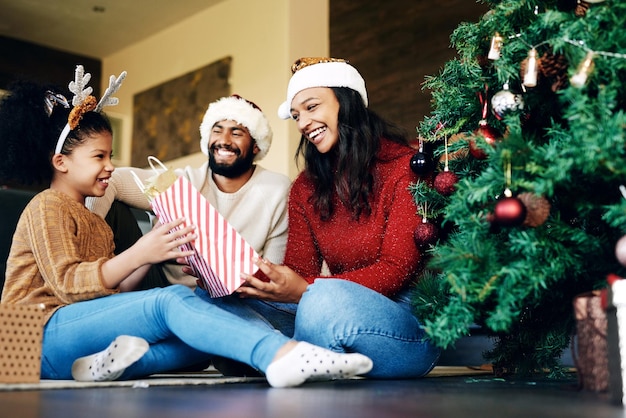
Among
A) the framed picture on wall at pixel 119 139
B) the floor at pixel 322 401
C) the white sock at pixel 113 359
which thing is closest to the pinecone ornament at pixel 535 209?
the floor at pixel 322 401

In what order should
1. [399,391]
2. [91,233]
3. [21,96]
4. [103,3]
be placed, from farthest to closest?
[103,3]
[21,96]
[91,233]
[399,391]

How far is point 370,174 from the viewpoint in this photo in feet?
6.53

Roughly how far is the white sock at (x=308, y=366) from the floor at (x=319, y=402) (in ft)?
0.08

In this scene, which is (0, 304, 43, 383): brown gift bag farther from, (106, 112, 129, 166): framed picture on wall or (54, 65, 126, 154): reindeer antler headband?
(106, 112, 129, 166): framed picture on wall

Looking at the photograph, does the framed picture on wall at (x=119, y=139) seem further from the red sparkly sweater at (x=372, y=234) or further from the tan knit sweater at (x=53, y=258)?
the tan knit sweater at (x=53, y=258)

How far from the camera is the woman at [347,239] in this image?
170cm

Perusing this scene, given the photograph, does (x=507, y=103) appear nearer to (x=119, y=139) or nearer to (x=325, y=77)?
(x=325, y=77)

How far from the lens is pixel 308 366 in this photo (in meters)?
1.44

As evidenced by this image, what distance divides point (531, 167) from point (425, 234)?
48 centimetres

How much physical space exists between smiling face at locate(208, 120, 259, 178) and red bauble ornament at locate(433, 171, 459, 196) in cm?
98

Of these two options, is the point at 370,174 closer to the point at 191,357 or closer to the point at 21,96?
the point at 191,357

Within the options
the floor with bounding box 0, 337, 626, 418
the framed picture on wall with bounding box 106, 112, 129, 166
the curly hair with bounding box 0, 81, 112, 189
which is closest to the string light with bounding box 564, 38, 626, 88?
the floor with bounding box 0, 337, 626, 418

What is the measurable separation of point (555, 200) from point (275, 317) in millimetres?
862

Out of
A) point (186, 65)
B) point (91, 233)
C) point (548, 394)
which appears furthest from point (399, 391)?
point (186, 65)
